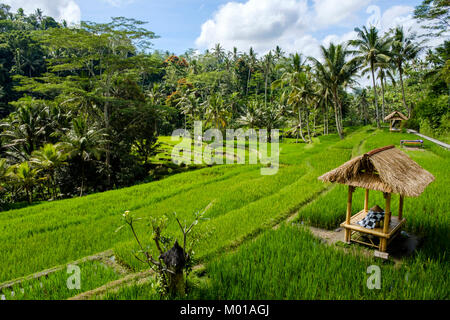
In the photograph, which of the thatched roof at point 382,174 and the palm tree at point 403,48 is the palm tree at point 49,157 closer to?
the thatched roof at point 382,174

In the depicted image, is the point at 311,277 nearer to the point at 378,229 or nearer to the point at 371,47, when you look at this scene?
the point at 378,229

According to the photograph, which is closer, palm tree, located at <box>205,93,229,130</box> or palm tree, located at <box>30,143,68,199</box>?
palm tree, located at <box>30,143,68,199</box>

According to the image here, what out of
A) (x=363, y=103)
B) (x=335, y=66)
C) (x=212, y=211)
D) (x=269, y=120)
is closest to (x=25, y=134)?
(x=212, y=211)

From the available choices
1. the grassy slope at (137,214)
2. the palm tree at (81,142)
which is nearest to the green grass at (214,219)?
the grassy slope at (137,214)

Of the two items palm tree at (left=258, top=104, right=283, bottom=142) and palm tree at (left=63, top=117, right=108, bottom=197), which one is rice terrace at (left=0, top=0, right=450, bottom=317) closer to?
palm tree at (left=63, top=117, right=108, bottom=197)

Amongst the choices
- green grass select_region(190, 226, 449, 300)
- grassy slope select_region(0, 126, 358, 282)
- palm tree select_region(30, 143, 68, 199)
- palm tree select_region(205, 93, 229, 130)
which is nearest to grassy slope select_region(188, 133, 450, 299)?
green grass select_region(190, 226, 449, 300)

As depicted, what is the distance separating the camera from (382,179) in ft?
13.6

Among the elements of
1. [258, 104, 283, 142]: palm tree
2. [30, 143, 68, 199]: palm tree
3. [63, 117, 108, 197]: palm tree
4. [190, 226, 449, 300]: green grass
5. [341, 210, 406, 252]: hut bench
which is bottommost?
[190, 226, 449, 300]: green grass

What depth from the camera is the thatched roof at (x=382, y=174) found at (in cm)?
414

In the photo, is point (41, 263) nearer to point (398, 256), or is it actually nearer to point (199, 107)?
point (398, 256)

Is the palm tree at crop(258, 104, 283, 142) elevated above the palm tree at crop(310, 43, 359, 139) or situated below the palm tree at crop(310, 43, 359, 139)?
below

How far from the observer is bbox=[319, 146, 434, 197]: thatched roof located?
4141mm

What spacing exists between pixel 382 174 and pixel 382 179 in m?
0.08

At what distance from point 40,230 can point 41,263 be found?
2696 millimetres
